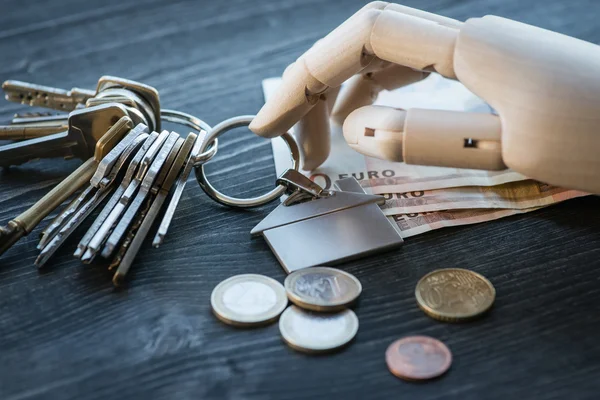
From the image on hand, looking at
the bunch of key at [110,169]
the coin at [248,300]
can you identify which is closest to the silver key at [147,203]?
the bunch of key at [110,169]

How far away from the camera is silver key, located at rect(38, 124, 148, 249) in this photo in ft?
2.60

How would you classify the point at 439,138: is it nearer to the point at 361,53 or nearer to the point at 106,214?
the point at 361,53

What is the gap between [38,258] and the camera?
77 centimetres

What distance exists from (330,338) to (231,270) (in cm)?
15

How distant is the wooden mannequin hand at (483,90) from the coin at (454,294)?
0.34 ft

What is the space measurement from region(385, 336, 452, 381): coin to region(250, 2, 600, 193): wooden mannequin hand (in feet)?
0.55

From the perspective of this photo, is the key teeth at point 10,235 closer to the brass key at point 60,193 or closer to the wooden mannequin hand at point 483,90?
the brass key at point 60,193

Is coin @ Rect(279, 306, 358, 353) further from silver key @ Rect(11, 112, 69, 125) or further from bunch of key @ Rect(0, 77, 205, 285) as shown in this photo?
silver key @ Rect(11, 112, 69, 125)

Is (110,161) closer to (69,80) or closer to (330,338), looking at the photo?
(330,338)

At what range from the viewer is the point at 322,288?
726mm

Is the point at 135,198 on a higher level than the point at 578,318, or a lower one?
higher

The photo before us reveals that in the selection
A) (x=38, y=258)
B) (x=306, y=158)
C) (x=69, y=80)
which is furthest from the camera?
(x=69, y=80)

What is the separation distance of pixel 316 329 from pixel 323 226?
145mm

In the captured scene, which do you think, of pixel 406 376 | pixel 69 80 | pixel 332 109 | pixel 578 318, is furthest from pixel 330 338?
pixel 69 80
